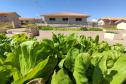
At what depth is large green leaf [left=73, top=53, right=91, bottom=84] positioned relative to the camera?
125cm

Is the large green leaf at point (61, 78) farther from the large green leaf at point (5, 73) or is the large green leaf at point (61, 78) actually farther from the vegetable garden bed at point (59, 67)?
the large green leaf at point (5, 73)

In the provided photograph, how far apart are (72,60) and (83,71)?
0.53 feet

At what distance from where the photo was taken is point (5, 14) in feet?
254

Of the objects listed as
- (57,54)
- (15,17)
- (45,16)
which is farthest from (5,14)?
(57,54)

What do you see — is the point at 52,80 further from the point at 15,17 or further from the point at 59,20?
the point at 15,17

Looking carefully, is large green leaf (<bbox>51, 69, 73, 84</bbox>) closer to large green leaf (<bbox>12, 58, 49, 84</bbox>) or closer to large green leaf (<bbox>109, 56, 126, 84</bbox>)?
large green leaf (<bbox>12, 58, 49, 84</bbox>)

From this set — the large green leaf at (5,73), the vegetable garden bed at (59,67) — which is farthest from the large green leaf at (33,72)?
the large green leaf at (5,73)

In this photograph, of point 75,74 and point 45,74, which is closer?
point 75,74

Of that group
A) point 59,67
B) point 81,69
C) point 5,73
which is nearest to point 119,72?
point 81,69

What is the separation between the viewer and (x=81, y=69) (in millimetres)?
1260

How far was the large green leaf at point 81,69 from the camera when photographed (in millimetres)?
1250

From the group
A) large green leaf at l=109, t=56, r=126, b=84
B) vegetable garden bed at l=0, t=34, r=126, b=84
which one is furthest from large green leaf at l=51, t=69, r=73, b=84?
large green leaf at l=109, t=56, r=126, b=84

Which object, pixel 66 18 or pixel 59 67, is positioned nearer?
pixel 59 67

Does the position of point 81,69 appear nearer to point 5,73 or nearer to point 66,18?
point 5,73
